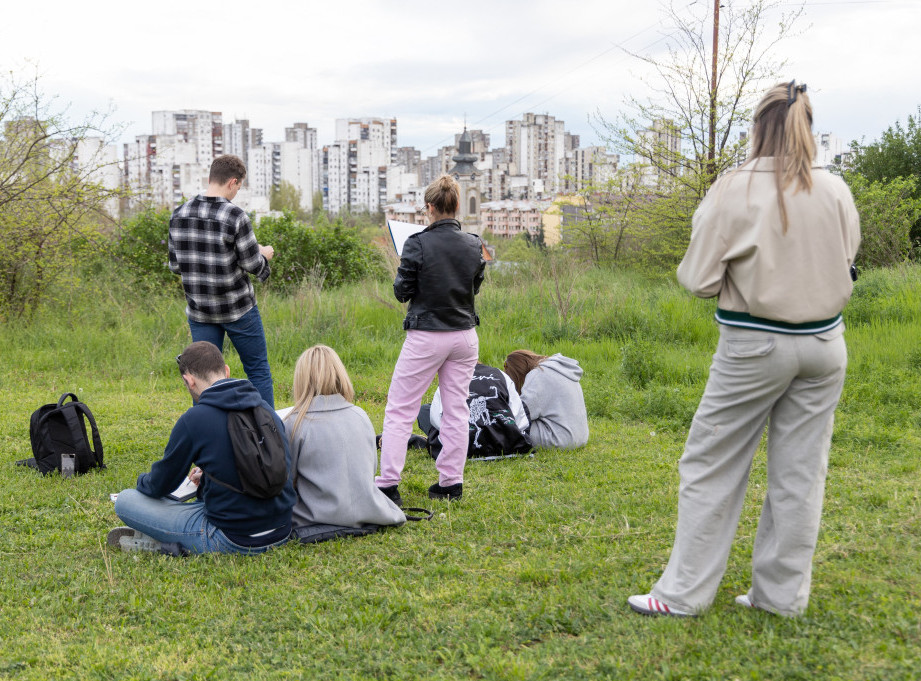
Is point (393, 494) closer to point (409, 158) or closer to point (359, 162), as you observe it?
point (359, 162)

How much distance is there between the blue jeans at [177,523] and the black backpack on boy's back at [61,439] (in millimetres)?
1614

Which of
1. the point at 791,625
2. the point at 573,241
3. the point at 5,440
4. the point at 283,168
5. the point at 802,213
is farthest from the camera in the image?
the point at 283,168

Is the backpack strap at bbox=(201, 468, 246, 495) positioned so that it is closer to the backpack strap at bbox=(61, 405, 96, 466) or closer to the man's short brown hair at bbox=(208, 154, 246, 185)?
the backpack strap at bbox=(61, 405, 96, 466)

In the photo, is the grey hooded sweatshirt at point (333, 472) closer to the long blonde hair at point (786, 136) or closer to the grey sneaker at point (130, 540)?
the grey sneaker at point (130, 540)

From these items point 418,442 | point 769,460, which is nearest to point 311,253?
point 418,442

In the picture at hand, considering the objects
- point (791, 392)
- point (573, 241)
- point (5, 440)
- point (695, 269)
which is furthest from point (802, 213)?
point (573, 241)

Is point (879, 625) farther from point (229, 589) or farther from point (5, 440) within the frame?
point (5, 440)

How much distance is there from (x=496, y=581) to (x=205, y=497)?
1526 mm

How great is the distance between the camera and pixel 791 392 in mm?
3043

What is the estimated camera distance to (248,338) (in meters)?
5.97

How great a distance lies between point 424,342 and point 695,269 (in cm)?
220

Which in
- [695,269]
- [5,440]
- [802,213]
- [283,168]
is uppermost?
[283,168]

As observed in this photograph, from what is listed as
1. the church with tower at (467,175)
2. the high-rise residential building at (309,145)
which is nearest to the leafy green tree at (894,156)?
the church with tower at (467,175)

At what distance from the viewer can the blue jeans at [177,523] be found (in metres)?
4.25
